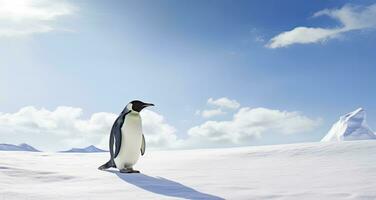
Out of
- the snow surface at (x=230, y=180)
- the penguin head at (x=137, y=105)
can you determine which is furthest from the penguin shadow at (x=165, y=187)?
the penguin head at (x=137, y=105)

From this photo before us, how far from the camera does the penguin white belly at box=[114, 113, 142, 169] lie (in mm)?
7828

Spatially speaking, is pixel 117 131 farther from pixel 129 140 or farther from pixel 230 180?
pixel 230 180

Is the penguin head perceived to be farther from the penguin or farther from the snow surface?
the snow surface

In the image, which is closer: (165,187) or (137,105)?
(165,187)

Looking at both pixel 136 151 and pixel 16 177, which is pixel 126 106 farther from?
pixel 16 177

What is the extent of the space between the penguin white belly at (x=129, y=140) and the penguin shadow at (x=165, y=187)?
4.32 feet

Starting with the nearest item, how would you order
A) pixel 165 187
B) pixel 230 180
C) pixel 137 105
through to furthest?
1. pixel 165 187
2. pixel 230 180
3. pixel 137 105

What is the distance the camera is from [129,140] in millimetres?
7887

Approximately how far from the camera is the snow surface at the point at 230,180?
471 cm

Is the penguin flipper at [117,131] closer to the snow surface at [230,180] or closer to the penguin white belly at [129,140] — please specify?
the penguin white belly at [129,140]

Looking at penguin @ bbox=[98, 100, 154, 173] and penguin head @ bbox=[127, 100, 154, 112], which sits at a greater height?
penguin head @ bbox=[127, 100, 154, 112]

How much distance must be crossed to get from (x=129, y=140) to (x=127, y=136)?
82 mm

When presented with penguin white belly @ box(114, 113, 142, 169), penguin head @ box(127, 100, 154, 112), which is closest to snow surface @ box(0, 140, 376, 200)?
penguin white belly @ box(114, 113, 142, 169)

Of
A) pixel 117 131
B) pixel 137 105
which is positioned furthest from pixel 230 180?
pixel 117 131
